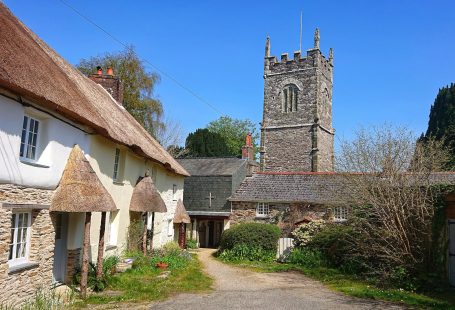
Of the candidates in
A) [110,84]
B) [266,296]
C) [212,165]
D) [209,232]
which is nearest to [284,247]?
[266,296]

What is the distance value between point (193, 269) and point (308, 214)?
9598 millimetres

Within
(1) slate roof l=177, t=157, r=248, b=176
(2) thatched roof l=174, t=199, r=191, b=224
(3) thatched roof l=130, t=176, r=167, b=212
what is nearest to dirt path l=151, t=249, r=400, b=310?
(3) thatched roof l=130, t=176, r=167, b=212

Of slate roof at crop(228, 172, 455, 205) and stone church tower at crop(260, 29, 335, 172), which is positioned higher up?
stone church tower at crop(260, 29, 335, 172)

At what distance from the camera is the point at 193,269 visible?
16.5 meters

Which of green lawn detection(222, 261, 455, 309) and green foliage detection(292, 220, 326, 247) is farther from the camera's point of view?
green foliage detection(292, 220, 326, 247)

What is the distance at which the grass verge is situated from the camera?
10552 millimetres

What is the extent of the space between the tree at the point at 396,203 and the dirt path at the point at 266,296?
2601mm

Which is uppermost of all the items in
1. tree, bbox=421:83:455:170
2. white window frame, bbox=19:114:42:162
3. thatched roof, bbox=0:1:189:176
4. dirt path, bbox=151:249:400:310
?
tree, bbox=421:83:455:170

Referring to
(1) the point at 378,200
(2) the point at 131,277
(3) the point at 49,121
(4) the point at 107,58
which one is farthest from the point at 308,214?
(4) the point at 107,58

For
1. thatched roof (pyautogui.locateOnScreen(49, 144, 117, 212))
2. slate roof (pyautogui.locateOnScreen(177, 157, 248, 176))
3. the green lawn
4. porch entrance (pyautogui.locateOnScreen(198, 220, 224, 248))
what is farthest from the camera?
porch entrance (pyautogui.locateOnScreen(198, 220, 224, 248))

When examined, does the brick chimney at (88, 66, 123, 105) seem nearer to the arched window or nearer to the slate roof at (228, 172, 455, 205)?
the slate roof at (228, 172, 455, 205)

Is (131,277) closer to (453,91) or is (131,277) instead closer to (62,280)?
(62,280)

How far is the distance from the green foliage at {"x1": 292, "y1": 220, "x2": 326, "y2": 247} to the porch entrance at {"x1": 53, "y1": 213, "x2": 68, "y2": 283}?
11.6 metres

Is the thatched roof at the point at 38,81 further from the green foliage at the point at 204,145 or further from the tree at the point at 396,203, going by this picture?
the green foliage at the point at 204,145
